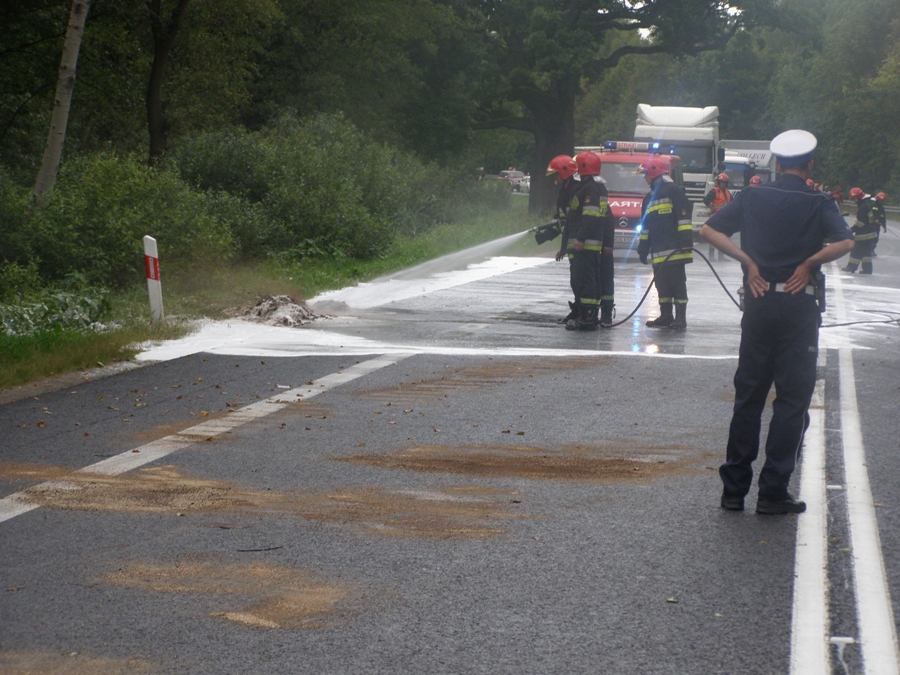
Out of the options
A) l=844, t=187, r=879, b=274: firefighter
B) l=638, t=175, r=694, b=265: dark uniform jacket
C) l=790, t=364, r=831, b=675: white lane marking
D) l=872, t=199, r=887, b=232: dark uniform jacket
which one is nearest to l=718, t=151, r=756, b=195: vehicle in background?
l=872, t=199, r=887, b=232: dark uniform jacket

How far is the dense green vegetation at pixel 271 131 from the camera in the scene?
606 inches

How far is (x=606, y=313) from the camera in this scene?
12.9 m

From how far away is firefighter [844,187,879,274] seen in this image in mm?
22031

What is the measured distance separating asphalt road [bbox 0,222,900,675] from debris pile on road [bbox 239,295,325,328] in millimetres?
2525

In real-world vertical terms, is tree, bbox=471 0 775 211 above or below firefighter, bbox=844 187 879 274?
above

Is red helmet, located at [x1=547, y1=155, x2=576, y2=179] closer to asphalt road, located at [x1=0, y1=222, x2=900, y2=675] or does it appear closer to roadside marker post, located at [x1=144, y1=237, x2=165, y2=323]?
asphalt road, located at [x1=0, y1=222, x2=900, y2=675]

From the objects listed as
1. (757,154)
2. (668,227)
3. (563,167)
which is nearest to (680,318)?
(668,227)

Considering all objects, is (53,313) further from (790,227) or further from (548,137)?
(548,137)

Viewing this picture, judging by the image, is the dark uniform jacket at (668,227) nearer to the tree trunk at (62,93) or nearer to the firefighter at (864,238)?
the tree trunk at (62,93)

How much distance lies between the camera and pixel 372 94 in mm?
40375

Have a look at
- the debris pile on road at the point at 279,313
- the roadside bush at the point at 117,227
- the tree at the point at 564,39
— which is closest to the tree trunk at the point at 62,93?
the roadside bush at the point at 117,227

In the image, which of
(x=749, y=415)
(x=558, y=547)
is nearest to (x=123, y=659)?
(x=558, y=547)

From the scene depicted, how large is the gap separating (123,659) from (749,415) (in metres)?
3.14

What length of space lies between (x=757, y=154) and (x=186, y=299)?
1231 inches
